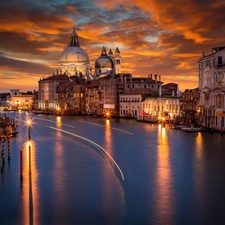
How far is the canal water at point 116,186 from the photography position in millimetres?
10922

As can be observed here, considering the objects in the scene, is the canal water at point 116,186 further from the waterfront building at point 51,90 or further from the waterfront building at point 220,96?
the waterfront building at point 51,90

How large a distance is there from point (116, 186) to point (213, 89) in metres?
18.2

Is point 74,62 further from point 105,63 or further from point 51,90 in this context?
point 51,90

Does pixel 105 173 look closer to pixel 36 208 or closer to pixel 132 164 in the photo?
pixel 132 164

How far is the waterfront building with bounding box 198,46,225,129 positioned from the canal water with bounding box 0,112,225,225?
6.81m

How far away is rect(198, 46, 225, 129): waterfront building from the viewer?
29.2 meters

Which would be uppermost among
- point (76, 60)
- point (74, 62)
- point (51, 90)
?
point (76, 60)

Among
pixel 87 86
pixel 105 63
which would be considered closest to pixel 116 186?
pixel 87 86

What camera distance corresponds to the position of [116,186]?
44.7ft

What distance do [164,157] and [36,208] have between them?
28.8ft

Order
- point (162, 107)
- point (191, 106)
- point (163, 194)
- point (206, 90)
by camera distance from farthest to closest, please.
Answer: point (162, 107) < point (191, 106) < point (206, 90) < point (163, 194)

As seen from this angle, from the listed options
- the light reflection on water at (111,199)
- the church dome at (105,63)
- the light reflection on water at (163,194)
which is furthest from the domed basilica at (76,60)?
the light reflection on water at (111,199)

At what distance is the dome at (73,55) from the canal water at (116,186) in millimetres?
70673

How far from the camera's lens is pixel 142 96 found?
49094 millimetres
